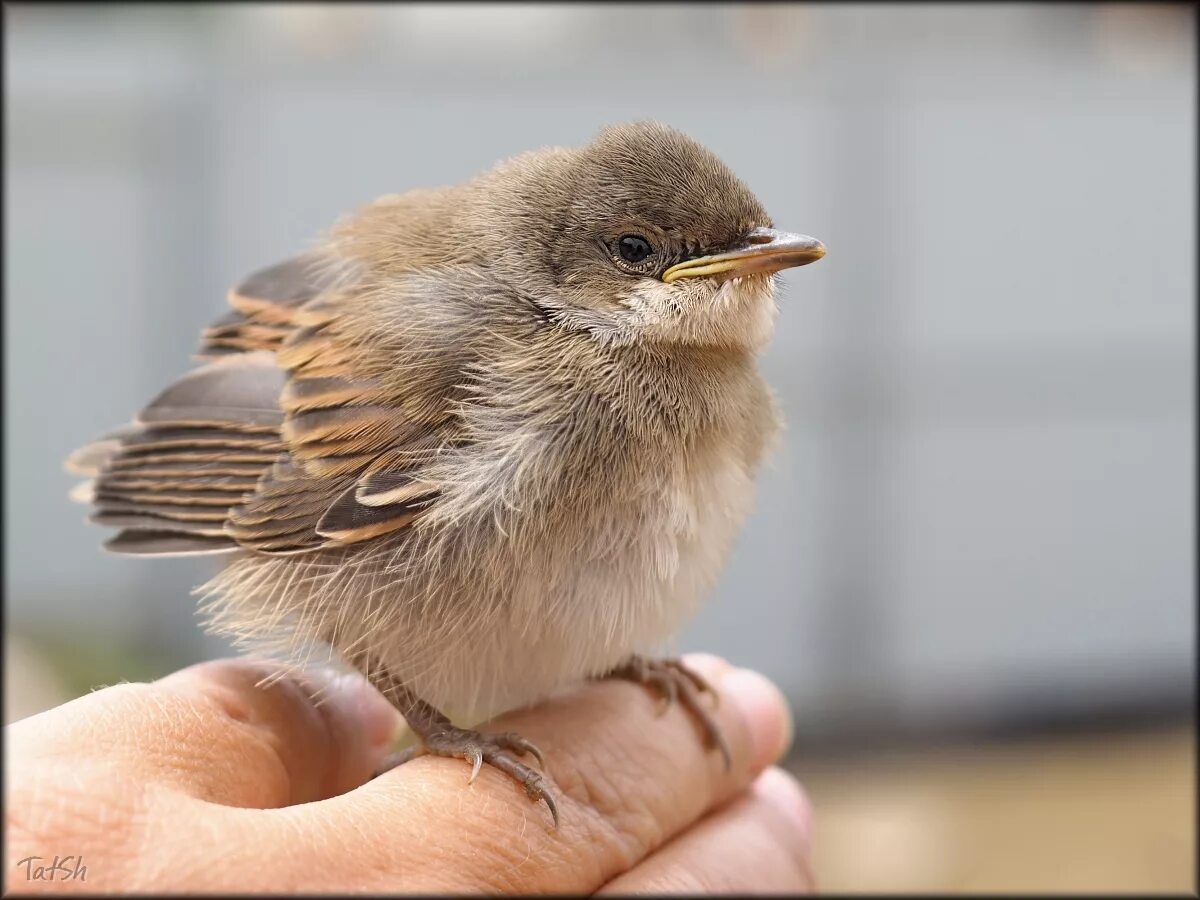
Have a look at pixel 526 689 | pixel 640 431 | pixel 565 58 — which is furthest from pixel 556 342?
pixel 565 58

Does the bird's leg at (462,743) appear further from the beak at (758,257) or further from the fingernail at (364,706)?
the beak at (758,257)

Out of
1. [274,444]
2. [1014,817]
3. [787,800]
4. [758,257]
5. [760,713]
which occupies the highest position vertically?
[758,257]

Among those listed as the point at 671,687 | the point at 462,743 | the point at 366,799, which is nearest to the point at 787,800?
the point at 671,687

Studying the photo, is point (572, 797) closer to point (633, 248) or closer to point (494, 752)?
point (494, 752)

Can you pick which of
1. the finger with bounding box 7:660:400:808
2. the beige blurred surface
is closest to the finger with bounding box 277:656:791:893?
the finger with bounding box 7:660:400:808

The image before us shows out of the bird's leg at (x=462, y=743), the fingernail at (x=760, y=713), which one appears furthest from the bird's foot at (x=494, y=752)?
the fingernail at (x=760, y=713)
